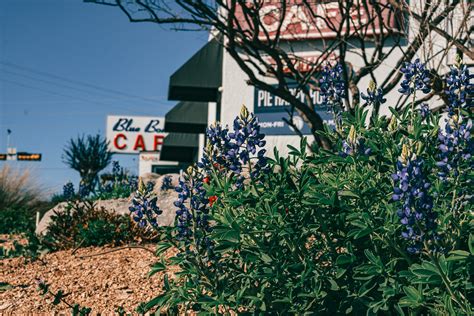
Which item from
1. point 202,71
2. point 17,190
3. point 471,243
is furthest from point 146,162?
point 471,243

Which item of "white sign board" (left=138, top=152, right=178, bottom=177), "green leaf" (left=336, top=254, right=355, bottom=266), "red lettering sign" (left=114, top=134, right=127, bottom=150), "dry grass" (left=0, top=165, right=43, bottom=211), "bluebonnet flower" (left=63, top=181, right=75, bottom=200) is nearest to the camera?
"green leaf" (left=336, top=254, right=355, bottom=266)

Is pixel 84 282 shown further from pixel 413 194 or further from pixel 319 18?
pixel 319 18

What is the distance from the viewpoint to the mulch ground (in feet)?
16.9

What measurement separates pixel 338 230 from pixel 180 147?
28.0 metres

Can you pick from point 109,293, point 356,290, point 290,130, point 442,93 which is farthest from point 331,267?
point 290,130

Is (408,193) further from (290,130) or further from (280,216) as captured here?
(290,130)

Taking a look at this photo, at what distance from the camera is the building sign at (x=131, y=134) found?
4928 cm

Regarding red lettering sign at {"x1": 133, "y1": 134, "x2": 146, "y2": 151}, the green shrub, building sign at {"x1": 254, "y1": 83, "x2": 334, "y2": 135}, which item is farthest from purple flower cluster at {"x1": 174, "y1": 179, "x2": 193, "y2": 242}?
red lettering sign at {"x1": 133, "y1": 134, "x2": 146, "y2": 151}

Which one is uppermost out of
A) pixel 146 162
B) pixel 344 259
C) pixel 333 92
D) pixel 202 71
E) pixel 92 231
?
pixel 202 71

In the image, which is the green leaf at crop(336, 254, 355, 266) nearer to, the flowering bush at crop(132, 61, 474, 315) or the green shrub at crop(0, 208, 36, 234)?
the flowering bush at crop(132, 61, 474, 315)

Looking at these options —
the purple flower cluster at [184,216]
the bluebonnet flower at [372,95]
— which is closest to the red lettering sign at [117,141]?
the bluebonnet flower at [372,95]

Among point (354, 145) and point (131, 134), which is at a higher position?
point (131, 134)

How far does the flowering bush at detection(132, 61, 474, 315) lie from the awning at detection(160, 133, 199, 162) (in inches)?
988

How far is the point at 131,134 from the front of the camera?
4975cm
